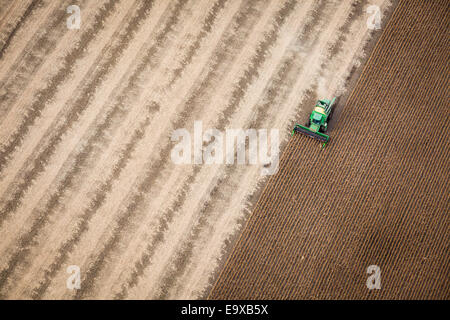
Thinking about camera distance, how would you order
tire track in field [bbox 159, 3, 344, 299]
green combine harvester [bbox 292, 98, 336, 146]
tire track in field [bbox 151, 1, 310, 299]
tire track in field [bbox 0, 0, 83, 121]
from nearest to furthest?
green combine harvester [bbox 292, 98, 336, 146] → tire track in field [bbox 151, 1, 310, 299] → tire track in field [bbox 159, 3, 344, 299] → tire track in field [bbox 0, 0, 83, 121]

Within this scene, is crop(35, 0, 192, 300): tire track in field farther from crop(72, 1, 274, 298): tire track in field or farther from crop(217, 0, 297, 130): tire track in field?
crop(217, 0, 297, 130): tire track in field

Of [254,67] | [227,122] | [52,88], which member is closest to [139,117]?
[227,122]

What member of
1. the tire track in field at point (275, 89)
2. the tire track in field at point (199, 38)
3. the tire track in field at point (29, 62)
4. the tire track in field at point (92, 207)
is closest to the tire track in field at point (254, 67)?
the tire track in field at point (275, 89)

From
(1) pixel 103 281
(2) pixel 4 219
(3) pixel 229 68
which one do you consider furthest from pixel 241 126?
(2) pixel 4 219

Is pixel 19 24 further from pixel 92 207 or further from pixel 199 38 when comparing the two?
pixel 92 207

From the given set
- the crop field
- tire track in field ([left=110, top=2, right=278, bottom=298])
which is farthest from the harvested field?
the crop field

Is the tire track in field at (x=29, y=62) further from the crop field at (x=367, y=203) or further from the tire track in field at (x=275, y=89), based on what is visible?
the crop field at (x=367, y=203)

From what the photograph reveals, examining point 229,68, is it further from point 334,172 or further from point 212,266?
point 212,266
